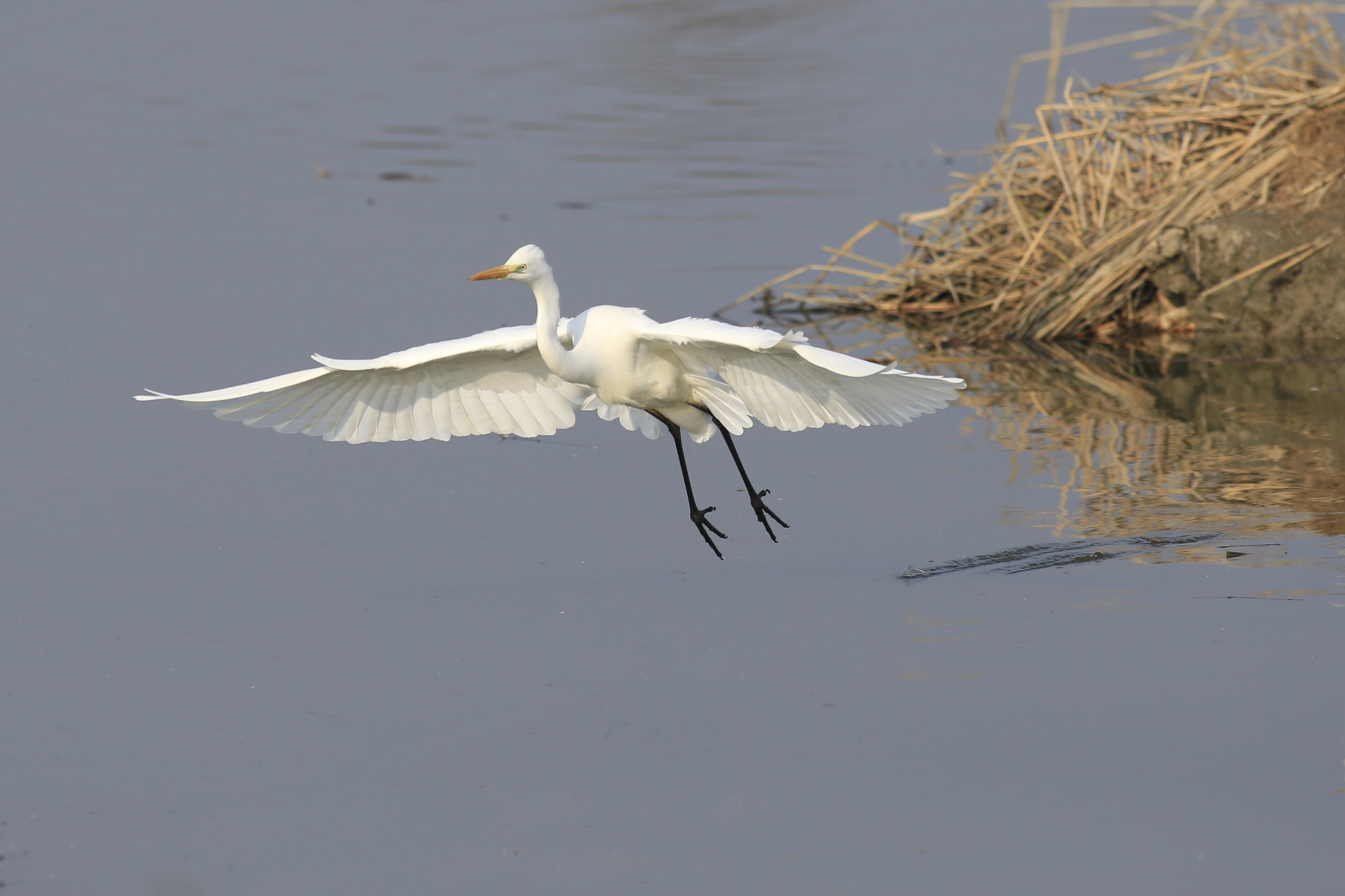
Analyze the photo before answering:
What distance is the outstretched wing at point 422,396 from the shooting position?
20.1 ft

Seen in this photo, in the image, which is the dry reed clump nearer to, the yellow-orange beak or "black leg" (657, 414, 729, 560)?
"black leg" (657, 414, 729, 560)

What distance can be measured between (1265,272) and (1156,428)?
2259 mm

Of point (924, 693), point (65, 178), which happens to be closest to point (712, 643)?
point (924, 693)

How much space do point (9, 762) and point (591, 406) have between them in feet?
9.42

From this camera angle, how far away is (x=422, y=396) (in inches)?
261

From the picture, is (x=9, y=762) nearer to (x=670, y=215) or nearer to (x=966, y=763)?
(x=966, y=763)

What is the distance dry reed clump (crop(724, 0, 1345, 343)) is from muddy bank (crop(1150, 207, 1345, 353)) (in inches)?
1.7

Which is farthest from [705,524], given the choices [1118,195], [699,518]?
[1118,195]

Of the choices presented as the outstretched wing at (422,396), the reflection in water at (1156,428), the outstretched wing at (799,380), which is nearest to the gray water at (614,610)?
the reflection in water at (1156,428)

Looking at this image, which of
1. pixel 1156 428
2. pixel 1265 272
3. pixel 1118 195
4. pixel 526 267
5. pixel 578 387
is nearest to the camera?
pixel 526 267

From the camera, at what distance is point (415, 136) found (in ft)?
54.7

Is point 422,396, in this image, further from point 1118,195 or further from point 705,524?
point 1118,195

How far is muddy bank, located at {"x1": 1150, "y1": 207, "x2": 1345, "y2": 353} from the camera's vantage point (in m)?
10.3

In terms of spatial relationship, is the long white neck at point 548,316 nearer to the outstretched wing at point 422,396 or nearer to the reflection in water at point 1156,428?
the outstretched wing at point 422,396
